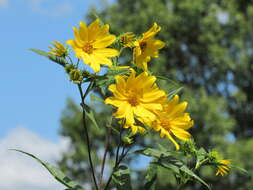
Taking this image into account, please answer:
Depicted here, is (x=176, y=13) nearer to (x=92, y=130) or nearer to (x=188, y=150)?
(x=92, y=130)

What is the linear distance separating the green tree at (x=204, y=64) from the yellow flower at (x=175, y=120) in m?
9.99

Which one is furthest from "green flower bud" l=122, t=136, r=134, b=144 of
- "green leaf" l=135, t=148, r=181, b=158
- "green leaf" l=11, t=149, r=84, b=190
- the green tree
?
the green tree

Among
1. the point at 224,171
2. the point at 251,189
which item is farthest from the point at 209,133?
the point at 224,171

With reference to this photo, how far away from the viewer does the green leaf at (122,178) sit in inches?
71.6

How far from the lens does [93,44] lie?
5.46 feet

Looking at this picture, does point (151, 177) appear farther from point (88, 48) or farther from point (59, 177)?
point (88, 48)

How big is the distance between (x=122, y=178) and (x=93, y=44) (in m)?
0.55

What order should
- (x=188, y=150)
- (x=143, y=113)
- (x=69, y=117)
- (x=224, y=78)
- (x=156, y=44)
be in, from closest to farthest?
1. (x=143, y=113)
2. (x=156, y=44)
3. (x=188, y=150)
4. (x=224, y=78)
5. (x=69, y=117)

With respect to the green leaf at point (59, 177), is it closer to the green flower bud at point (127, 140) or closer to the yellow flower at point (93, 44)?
the green flower bud at point (127, 140)

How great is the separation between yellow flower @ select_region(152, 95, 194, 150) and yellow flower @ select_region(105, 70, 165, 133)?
92 mm

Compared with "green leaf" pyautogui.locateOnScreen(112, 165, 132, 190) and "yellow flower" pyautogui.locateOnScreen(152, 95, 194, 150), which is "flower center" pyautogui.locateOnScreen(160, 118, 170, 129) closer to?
"yellow flower" pyautogui.locateOnScreen(152, 95, 194, 150)

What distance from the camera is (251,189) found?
38.2 ft

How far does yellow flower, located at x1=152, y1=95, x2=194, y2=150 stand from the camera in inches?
69.2

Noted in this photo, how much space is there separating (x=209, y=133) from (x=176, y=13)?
3.81 metres
